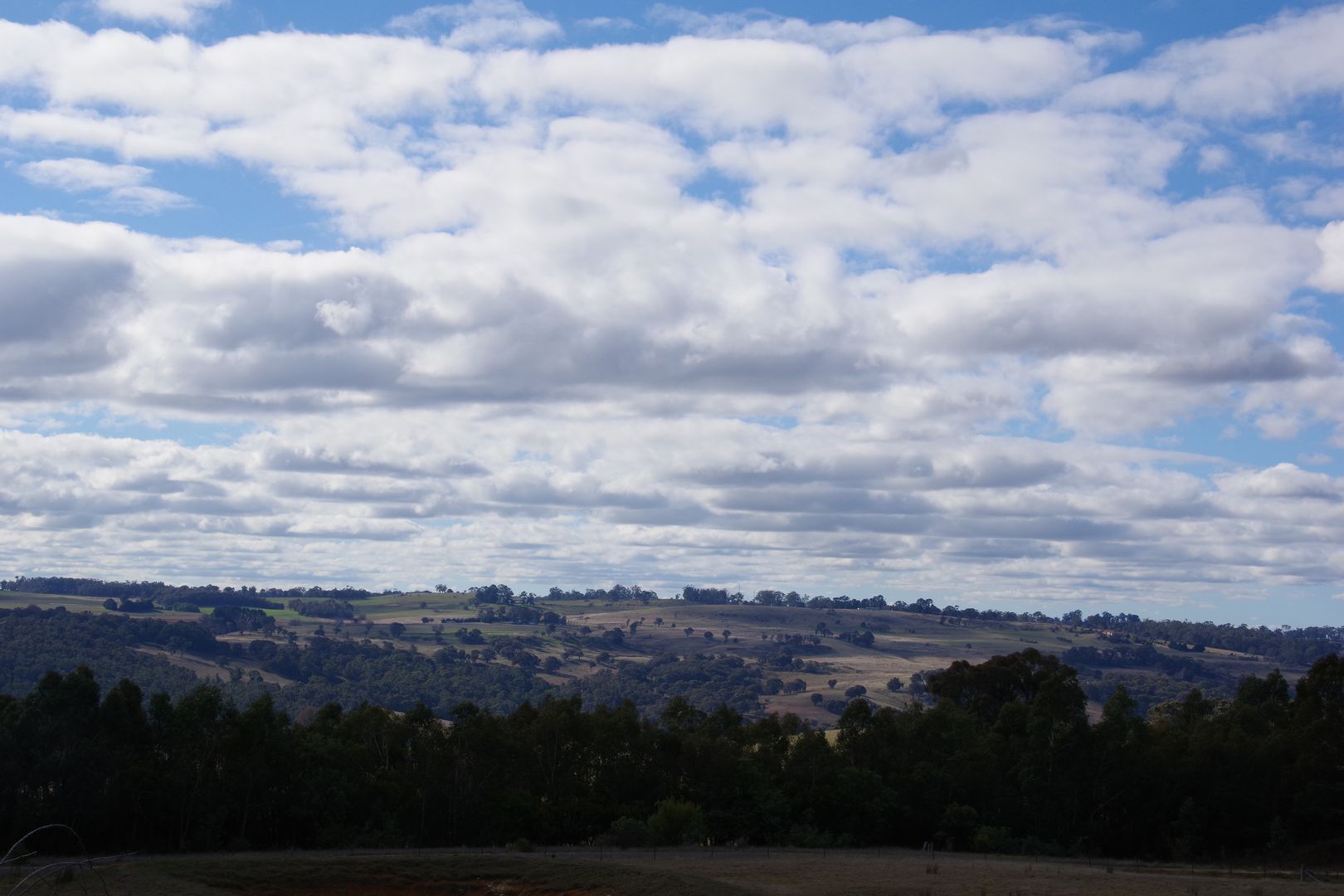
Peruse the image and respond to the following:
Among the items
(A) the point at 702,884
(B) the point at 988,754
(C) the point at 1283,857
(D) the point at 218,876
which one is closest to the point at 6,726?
(D) the point at 218,876

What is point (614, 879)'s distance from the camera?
198 feet

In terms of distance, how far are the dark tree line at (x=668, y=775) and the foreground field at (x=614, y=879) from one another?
1568 cm

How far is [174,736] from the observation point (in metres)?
84.1

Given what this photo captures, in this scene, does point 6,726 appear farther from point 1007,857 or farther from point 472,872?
point 1007,857

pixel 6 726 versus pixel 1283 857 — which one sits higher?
pixel 6 726

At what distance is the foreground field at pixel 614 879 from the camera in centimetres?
5806

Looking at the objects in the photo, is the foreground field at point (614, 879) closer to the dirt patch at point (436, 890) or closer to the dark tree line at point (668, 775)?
the dirt patch at point (436, 890)

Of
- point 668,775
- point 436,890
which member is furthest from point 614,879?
point 668,775

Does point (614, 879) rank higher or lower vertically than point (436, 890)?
higher

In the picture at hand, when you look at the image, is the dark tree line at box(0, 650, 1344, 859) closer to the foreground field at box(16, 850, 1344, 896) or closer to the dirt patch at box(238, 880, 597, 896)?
the foreground field at box(16, 850, 1344, 896)

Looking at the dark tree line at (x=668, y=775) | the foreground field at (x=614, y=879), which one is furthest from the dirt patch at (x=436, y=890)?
the dark tree line at (x=668, y=775)

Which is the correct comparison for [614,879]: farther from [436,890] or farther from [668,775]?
[668,775]

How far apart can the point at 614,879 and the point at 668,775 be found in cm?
3508

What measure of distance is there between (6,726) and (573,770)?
37.3 meters
